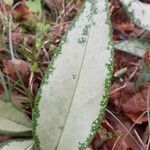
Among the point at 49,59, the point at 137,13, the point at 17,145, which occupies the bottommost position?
the point at 17,145

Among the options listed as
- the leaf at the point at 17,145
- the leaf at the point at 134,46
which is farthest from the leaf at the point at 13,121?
the leaf at the point at 134,46

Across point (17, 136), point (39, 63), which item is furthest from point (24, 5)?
point (17, 136)

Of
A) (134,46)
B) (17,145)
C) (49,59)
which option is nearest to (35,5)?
(49,59)

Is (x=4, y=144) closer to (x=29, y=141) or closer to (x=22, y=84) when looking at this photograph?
(x=29, y=141)

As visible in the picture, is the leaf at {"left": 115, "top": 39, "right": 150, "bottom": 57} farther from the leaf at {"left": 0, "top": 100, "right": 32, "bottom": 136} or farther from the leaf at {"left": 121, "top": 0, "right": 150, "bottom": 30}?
the leaf at {"left": 0, "top": 100, "right": 32, "bottom": 136}

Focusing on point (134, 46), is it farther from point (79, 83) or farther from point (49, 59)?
point (79, 83)

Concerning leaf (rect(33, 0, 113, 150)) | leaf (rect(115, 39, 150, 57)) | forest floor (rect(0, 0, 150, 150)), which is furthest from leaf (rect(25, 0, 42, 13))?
leaf (rect(33, 0, 113, 150))
